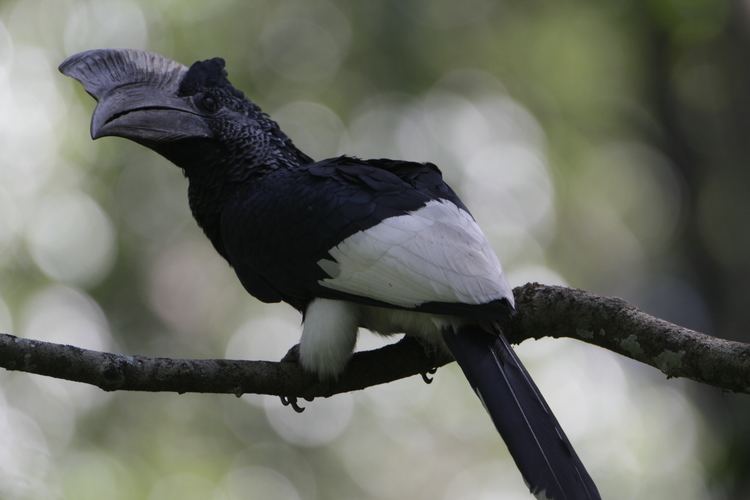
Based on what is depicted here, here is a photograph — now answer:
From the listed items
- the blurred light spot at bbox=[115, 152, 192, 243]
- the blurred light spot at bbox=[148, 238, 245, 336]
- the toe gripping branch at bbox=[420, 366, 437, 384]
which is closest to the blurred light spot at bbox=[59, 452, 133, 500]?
the blurred light spot at bbox=[148, 238, 245, 336]

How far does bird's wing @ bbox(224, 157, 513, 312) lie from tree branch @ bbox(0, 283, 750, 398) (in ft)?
0.75

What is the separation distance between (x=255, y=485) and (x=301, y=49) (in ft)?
14.6

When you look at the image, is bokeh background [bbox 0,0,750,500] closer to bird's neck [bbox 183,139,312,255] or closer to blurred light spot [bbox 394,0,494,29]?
blurred light spot [bbox 394,0,494,29]

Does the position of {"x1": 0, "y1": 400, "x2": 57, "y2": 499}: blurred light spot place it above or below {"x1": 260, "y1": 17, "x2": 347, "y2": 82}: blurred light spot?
below

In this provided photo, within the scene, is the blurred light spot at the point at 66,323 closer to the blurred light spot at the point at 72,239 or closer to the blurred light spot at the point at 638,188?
the blurred light spot at the point at 72,239

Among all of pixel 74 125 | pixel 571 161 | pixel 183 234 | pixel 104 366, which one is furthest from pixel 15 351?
pixel 571 161

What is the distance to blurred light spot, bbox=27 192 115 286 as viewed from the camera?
9523mm

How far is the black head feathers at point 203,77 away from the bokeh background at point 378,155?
149 inches

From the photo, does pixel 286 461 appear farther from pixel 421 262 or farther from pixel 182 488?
pixel 421 262

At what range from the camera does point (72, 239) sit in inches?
375

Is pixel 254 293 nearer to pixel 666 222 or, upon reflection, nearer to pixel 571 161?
pixel 666 222

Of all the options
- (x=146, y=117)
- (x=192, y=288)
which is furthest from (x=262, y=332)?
(x=146, y=117)

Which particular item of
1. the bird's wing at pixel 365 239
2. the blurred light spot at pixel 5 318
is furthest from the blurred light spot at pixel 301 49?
the bird's wing at pixel 365 239

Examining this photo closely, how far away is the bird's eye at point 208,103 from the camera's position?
16.3 feet
